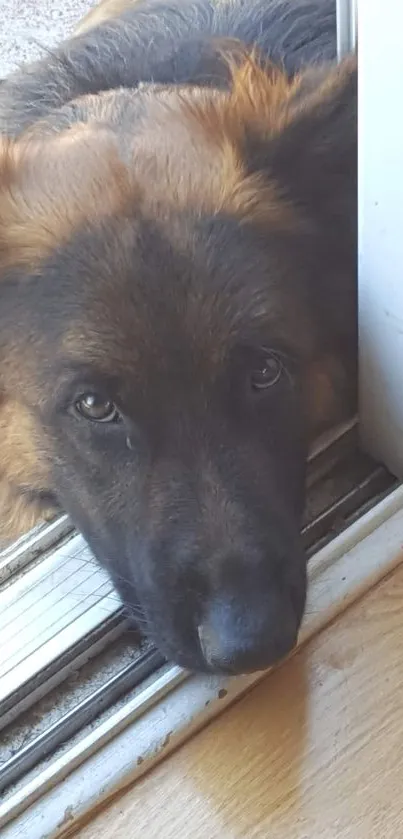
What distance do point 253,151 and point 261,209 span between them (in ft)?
0.28

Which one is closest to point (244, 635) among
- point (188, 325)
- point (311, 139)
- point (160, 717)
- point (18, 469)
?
point (160, 717)

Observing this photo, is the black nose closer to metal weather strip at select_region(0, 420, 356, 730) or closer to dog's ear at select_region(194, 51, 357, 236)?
metal weather strip at select_region(0, 420, 356, 730)

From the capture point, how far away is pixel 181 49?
1.41 meters

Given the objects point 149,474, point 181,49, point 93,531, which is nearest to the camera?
point 149,474

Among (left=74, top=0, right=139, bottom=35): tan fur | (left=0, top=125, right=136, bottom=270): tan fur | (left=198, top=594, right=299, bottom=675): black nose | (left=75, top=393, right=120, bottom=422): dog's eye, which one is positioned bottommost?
(left=198, top=594, right=299, bottom=675): black nose

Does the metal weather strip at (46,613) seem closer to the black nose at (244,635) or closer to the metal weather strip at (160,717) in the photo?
the metal weather strip at (160,717)

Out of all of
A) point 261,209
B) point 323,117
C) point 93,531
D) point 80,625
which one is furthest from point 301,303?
point 80,625

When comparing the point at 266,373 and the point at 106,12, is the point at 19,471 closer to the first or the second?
the point at 266,373

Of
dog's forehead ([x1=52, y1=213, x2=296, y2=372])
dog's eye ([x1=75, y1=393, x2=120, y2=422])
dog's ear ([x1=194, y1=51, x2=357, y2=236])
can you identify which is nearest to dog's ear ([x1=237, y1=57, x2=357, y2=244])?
dog's ear ([x1=194, y1=51, x2=357, y2=236])

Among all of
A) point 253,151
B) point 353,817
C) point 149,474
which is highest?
point 253,151

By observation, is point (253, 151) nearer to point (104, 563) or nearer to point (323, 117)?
point (323, 117)

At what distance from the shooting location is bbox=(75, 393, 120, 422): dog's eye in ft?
3.66

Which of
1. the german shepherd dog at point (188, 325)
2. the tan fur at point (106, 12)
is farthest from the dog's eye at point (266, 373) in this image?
the tan fur at point (106, 12)

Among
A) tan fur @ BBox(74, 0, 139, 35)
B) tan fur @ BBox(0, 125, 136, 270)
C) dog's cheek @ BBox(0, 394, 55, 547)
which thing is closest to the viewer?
tan fur @ BBox(0, 125, 136, 270)
